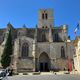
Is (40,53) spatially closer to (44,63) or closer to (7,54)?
(44,63)

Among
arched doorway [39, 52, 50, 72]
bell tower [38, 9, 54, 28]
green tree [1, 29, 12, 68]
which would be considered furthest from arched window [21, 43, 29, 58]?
bell tower [38, 9, 54, 28]

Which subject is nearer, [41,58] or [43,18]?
[41,58]

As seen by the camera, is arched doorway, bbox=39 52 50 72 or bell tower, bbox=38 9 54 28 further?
bell tower, bbox=38 9 54 28

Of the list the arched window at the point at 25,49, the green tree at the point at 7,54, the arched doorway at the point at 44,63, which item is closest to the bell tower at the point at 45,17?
the arched doorway at the point at 44,63

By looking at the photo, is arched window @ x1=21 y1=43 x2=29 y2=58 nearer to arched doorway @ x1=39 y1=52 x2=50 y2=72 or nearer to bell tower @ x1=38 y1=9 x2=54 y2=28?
arched doorway @ x1=39 y1=52 x2=50 y2=72

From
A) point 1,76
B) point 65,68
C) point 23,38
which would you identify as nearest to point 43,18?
point 23,38

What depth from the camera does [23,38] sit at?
62500mm

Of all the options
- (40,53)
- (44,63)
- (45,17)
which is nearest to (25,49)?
(40,53)

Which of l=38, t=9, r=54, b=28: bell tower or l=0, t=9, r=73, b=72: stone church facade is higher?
l=38, t=9, r=54, b=28: bell tower

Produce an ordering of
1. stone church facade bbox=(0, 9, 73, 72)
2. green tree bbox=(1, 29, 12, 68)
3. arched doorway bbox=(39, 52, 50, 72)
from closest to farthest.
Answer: stone church facade bbox=(0, 9, 73, 72), green tree bbox=(1, 29, 12, 68), arched doorway bbox=(39, 52, 50, 72)

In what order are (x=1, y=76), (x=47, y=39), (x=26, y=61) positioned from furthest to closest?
1. (x=47, y=39)
2. (x=26, y=61)
3. (x=1, y=76)

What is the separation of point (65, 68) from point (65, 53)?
168 inches

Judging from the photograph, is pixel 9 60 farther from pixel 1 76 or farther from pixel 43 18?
pixel 1 76

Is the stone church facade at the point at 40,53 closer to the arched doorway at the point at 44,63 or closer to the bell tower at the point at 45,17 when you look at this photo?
the arched doorway at the point at 44,63
